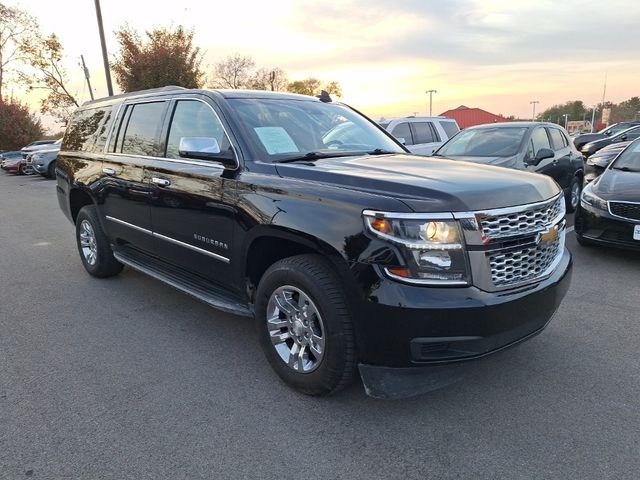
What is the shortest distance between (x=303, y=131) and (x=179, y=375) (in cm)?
198

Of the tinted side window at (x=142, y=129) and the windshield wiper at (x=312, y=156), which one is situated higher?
the tinted side window at (x=142, y=129)

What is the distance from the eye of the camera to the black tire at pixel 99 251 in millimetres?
5164

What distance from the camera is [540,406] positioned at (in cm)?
283

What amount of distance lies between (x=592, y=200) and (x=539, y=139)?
7.85 feet

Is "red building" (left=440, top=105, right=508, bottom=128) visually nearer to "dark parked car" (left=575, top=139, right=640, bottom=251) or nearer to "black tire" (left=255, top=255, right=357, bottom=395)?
"dark parked car" (left=575, top=139, right=640, bottom=251)

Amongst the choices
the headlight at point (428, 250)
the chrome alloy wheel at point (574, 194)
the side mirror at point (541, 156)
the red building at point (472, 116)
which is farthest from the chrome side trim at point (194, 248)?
the red building at point (472, 116)

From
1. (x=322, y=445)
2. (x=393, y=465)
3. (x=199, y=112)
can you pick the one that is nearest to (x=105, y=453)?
(x=322, y=445)

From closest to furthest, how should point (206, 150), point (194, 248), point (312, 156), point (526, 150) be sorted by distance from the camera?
point (206, 150), point (312, 156), point (194, 248), point (526, 150)

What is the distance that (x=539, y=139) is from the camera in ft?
26.2

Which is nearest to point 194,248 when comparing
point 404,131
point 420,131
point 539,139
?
point 539,139

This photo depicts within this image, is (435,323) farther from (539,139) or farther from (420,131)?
(420,131)

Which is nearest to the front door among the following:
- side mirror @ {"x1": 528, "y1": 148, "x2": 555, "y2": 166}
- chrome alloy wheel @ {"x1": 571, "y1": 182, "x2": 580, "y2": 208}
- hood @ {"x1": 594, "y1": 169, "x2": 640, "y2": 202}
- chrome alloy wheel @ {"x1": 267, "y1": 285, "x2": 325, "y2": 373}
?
chrome alloy wheel @ {"x1": 267, "y1": 285, "x2": 325, "y2": 373}

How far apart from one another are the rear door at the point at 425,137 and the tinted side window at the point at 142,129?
7.62 m

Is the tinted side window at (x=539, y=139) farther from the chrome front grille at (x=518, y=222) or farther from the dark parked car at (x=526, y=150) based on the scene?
the chrome front grille at (x=518, y=222)
